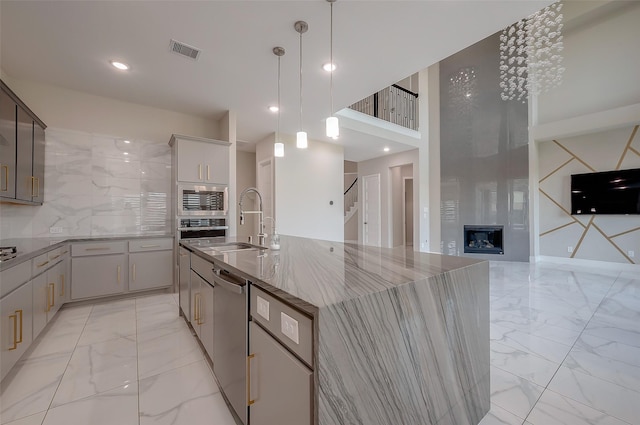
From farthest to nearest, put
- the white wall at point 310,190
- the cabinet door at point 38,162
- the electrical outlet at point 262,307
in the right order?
1. the white wall at point 310,190
2. the cabinet door at point 38,162
3. the electrical outlet at point 262,307

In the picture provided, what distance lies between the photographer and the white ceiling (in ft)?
6.97

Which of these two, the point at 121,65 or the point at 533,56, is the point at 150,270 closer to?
the point at 121,65

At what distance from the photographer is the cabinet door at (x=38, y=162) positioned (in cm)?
298

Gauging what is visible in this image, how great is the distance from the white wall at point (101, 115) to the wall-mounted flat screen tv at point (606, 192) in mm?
7651

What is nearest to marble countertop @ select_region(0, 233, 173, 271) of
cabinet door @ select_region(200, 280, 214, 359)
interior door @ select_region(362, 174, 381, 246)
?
cabinet door @ select_region(200, 280, 214, 359)

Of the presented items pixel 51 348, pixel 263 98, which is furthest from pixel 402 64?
pixel 51 348

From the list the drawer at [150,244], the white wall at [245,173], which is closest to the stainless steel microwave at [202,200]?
the drawer at [150,244]

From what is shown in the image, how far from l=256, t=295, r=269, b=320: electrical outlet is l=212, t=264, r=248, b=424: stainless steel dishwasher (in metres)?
0.13

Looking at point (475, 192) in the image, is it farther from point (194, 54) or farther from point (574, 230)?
point (194, 54)

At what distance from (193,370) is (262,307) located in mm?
1337

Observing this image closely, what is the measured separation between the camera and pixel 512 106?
6.18 metres

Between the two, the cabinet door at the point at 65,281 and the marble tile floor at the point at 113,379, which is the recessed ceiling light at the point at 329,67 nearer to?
the marble tile floor at the point at 113,379

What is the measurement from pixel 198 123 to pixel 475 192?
261 inches

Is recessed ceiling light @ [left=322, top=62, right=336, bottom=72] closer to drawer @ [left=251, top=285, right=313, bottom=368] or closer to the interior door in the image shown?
drawer @ [left=251, top=285, right=313, bottom=368]
